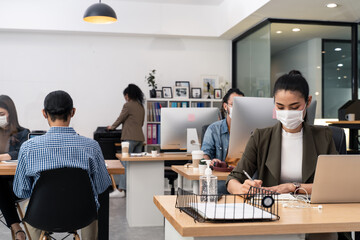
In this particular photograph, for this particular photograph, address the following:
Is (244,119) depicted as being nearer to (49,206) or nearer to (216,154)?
(216,154)

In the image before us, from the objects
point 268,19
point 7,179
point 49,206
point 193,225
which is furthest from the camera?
point 268,19

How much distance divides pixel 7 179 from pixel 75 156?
60.5 inches

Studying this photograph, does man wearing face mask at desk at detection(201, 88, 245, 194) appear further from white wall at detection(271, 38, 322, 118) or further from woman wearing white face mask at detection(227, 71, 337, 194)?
white wall at detection(271, 38, 322, 118)

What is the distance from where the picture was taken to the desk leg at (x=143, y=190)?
470 centimetres

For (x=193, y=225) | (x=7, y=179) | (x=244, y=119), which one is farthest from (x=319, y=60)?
(x=193, y=225)

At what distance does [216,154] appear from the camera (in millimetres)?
3850

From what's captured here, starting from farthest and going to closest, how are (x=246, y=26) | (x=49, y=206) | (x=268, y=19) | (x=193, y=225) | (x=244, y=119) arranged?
1. (x=246, y=26)
2. (x=268, y=19)
3. (x=244, y=119)
4. (x=49, y=206)
5. (x=193, y=225)

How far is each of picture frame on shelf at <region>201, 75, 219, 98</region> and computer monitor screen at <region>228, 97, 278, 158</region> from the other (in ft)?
16.3

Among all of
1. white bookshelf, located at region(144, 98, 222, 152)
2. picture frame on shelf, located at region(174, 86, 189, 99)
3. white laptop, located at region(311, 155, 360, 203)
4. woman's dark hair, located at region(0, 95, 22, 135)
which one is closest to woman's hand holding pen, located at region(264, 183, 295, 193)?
white laptop, located at region(311, 155, 360, 203)

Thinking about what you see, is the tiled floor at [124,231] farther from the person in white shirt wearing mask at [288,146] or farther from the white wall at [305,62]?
the white wall at [305,62]

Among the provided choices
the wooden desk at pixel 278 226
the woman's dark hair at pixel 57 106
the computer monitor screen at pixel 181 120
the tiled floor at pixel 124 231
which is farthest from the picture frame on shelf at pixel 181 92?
the wooden desk at pixel 278 226

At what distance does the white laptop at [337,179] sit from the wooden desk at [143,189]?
2.95 meters

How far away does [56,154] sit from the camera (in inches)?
95.5

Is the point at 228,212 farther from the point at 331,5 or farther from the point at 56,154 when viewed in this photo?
the point at 331,5
